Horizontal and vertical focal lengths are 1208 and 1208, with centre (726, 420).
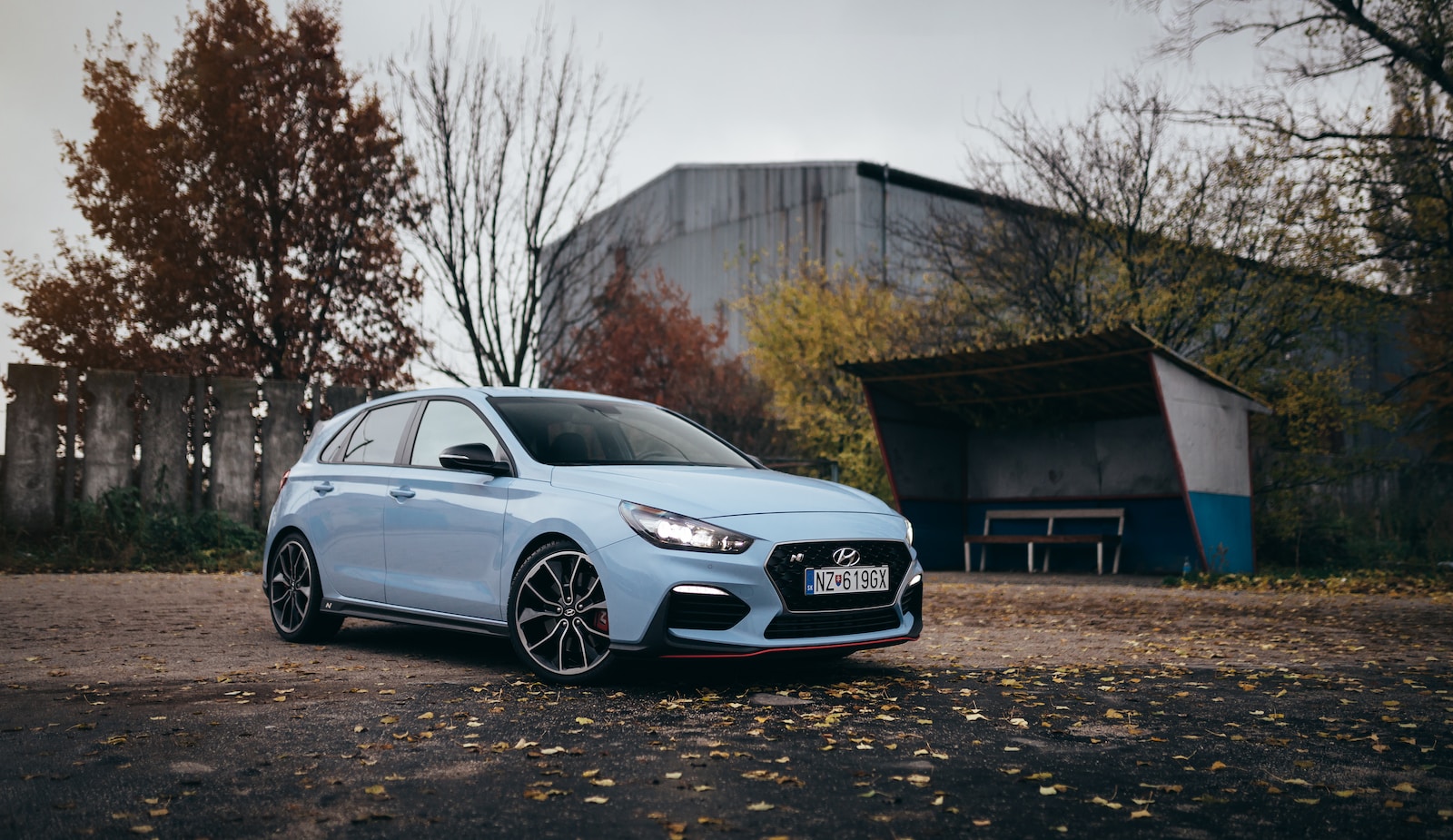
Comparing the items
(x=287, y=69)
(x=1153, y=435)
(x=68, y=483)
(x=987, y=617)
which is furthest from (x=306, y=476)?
(x=287, y=69)

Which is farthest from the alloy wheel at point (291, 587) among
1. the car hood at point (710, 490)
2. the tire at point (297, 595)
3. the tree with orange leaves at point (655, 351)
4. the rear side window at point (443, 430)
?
the tree with orange leaves at point (655, 351)

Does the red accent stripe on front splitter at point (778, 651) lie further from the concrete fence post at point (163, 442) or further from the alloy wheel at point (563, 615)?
the concrete fence post at point (163, 442)

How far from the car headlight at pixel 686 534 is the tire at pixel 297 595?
9.70 ft

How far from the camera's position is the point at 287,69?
66.4 ft

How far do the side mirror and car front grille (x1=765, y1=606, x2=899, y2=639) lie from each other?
1769mm

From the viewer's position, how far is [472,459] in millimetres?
6426

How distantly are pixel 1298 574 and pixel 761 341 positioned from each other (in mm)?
12432

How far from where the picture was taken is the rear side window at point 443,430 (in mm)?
6992

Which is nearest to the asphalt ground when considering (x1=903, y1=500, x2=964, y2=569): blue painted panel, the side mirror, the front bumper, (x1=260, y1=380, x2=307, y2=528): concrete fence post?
the front bumper

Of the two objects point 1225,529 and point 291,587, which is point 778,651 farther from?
point 1225,529

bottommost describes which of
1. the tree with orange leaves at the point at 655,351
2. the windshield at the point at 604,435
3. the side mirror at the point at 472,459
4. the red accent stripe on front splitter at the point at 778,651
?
the red accent stripe on front splitter at the point at 778,651

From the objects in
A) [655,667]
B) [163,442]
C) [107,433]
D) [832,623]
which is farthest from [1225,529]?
[107,433]

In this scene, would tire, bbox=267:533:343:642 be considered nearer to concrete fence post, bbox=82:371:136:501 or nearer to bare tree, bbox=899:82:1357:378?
concrete fence post, bbox=82:371:136:501

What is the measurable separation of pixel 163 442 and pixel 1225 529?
42.8 ft
